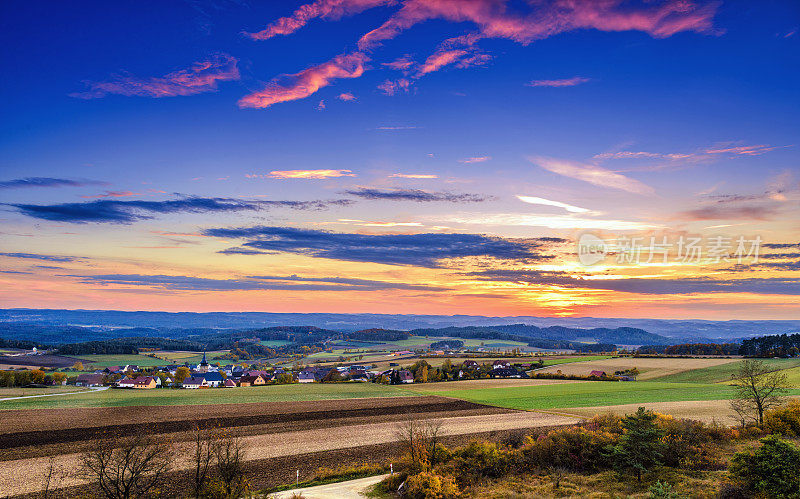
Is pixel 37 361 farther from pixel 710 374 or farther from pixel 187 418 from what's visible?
pixel 710 374

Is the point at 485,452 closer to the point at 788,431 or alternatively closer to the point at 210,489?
the point at 210,489

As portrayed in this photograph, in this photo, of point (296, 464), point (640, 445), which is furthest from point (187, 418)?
point (640, 445)

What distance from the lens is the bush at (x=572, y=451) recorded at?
2950 cm

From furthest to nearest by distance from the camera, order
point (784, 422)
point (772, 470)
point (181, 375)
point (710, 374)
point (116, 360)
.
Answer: point (116, 360)
point (181, 375)
point (710, 374)
point (784, 422)
point (772, 470)

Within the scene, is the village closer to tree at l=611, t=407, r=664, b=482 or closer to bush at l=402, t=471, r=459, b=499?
bush at l=402, t=471, r=459, b=499

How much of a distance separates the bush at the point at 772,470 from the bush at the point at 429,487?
14643mm

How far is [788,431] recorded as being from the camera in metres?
33.2

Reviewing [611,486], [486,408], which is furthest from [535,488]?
[486,408]

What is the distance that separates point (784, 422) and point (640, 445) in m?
18.7

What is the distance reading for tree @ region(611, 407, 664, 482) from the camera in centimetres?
2588

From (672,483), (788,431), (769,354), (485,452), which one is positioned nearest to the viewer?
(672,483)

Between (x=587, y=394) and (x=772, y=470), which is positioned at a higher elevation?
(x=772, y=470)

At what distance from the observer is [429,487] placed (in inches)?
975

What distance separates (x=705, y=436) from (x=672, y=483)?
35.0ft
